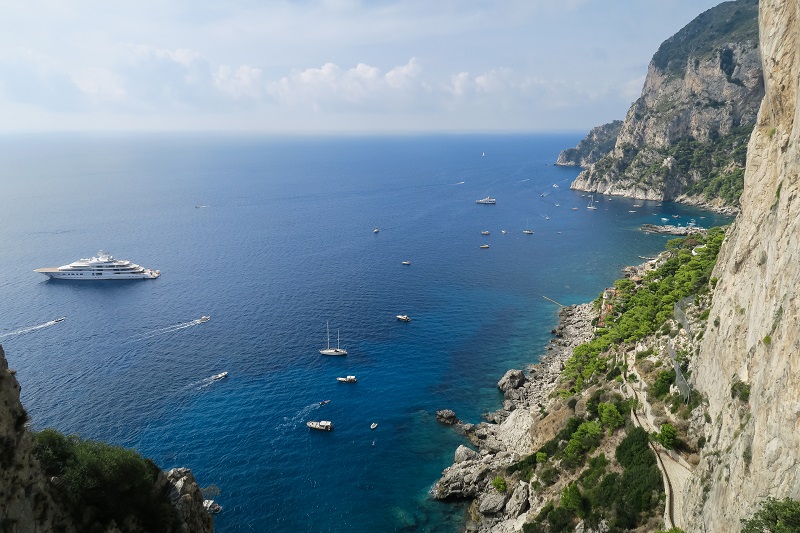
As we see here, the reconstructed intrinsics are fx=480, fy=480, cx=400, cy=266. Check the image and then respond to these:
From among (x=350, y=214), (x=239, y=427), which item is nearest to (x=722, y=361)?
(x=239, y=427)

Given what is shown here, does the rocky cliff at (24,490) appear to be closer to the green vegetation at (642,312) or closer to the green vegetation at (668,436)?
the green vegetation at (668,436)

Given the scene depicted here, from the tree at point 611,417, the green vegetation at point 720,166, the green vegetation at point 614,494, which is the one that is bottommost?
the green vegetation at point 614,494

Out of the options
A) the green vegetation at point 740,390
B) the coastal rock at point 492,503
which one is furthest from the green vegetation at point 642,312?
the green vegetation at point 740,390

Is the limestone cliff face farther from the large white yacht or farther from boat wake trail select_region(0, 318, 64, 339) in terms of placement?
the large white yacht

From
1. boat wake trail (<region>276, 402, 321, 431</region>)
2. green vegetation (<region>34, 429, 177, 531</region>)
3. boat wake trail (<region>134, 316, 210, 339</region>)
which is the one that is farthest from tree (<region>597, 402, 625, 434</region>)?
boat wake trail (<region>134, 316, 210, 339</region>)

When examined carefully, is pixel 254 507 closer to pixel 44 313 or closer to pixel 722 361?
pixel 722 361
